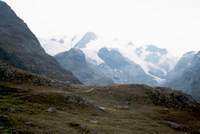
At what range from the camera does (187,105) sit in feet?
322

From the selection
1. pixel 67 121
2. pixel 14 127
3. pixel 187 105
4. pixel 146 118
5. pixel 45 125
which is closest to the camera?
pixel 14 127

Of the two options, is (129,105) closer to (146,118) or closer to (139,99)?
(139,99)

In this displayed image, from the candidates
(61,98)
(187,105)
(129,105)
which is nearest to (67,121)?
(61,98)

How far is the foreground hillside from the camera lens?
4493 cm

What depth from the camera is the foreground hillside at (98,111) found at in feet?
147

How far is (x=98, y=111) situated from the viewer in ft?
217

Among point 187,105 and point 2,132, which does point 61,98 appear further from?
point 187,105

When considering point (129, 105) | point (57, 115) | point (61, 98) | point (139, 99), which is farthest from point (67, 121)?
point (139, 99)

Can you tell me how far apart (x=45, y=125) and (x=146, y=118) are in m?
31.2

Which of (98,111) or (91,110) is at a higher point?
(91,110)

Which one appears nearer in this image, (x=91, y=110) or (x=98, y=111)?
(x=91, y=110)

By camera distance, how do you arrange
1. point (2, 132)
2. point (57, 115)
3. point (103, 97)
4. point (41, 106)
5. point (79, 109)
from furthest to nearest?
point (103, 97) → point (79, 109) → point (41, 106) → point (57, 115) → point (2, 132)

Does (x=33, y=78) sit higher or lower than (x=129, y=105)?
higher

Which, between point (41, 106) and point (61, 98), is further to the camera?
point (61, 98)
